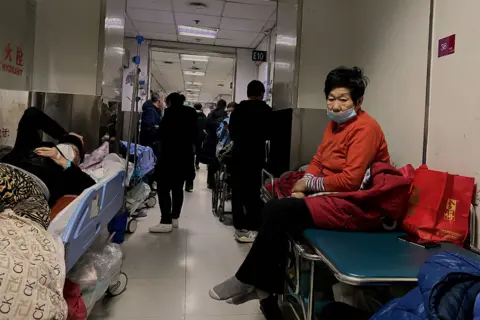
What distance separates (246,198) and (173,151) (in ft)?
2.80

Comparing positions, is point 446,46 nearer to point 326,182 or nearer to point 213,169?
point 326,182

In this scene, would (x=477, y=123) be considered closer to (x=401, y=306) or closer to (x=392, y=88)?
(x=392, y=88)

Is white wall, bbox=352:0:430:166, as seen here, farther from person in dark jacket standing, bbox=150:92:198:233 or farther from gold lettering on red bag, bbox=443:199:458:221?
person in dark jacket standing, bbox=150:92:198:233

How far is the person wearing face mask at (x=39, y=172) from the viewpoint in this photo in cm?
157

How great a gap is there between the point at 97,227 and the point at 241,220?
1894mm

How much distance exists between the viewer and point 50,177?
2062 millimetres

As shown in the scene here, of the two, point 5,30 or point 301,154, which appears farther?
point 301,154

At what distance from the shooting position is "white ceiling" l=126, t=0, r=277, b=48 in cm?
489

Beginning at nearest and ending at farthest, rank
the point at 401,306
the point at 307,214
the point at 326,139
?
the point at 401,306, the point at 307,214, the point at 326,139

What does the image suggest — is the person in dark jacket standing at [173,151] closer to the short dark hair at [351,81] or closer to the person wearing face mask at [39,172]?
the person wearing face mask at [39,172]

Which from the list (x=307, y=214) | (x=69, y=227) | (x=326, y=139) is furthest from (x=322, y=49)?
(x=69, y=227)

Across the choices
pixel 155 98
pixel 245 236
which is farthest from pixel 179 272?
pixel 155 98

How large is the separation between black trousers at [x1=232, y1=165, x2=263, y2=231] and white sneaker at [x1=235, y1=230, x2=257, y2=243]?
0.26 feet

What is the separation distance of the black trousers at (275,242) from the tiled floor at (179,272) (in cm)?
60
